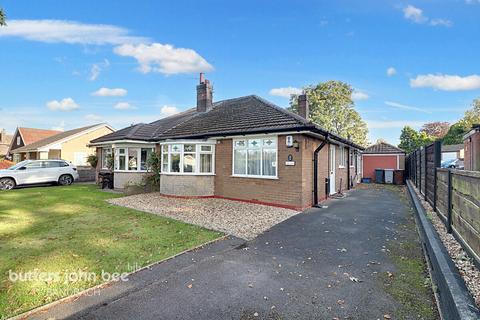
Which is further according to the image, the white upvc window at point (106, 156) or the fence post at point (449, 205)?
the white upvc window at point (106, 156)

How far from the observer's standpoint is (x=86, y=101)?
926 inches

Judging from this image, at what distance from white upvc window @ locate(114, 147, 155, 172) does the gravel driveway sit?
3950 mm

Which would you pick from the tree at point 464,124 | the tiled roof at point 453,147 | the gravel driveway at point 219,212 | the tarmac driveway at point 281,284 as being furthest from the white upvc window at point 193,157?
the tiled roof at point 453,147

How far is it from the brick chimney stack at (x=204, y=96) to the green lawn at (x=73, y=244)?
9000mm

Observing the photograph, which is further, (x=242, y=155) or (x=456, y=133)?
(x=456, y=133)

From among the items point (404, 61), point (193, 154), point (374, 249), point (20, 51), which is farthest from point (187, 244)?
point (404, 61)

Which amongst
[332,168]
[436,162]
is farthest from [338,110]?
Answer: [436,162]

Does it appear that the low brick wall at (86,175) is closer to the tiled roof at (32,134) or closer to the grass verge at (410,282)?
the tiled roof at (32,134)

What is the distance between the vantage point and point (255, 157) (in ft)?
36.1

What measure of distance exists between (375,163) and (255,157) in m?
19.3

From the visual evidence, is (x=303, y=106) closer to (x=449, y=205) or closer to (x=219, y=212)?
(x=219, y=212)

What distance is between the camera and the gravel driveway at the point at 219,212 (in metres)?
7.36

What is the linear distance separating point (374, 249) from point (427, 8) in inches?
422

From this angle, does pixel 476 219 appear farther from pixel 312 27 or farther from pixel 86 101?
pixel 86 101
